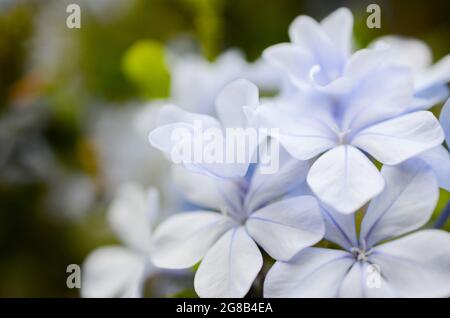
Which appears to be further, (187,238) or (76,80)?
(76,80)

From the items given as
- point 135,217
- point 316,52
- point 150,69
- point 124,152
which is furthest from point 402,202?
point 124,152

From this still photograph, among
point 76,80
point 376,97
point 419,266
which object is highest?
point 76,80

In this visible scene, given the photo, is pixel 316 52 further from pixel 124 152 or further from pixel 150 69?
pixel 124 152

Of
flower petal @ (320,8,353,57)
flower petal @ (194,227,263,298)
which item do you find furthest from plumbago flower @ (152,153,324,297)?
flower petal @ (320,8,353,57)

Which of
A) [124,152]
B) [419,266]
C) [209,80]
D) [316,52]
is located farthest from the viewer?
[124,152]

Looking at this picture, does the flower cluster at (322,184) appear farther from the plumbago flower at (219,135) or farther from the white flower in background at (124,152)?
the white flower in background at (124,152)

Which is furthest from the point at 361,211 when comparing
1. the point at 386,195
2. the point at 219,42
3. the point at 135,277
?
the point at 219,42
